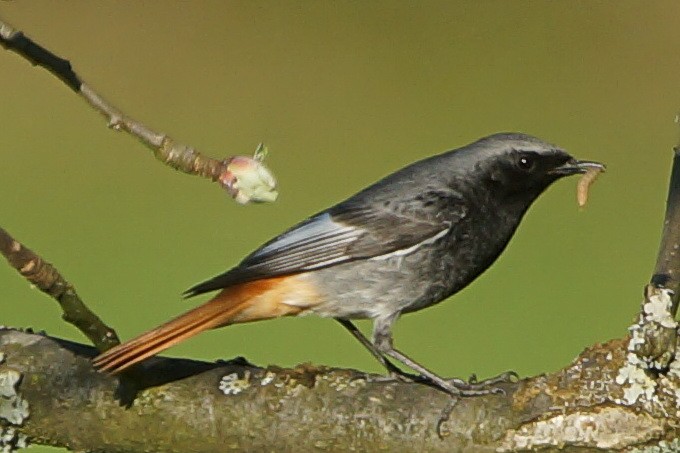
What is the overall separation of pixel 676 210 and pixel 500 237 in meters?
0.94

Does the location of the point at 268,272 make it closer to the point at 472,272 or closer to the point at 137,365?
the point at 472,272

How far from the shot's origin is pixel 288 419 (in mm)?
1888

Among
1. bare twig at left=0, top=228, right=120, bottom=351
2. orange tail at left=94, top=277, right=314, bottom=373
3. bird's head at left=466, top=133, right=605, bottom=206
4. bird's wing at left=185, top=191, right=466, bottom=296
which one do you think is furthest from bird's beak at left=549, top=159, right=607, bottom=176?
bare twig at left=0, top=228, right=120, bottom=351

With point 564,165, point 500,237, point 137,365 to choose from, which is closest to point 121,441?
point 137,365

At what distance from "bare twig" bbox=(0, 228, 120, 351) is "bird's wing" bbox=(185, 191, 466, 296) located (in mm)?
793

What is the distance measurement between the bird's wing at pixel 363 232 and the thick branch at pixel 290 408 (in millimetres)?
738

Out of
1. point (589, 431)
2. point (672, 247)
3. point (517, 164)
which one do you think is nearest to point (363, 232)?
point (517, 164)

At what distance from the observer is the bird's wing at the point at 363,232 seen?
8.96 feet

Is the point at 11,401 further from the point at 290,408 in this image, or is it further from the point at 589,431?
the point at 589,431

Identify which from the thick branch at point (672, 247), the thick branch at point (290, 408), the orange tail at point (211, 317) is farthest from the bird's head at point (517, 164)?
the thick branch at point (290, 408)

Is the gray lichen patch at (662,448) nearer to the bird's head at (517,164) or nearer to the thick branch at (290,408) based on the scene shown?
the thick branch at (290,408)

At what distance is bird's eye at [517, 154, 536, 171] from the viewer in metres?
2.95

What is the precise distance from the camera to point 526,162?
9.71 ft

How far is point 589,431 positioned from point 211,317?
95cm
